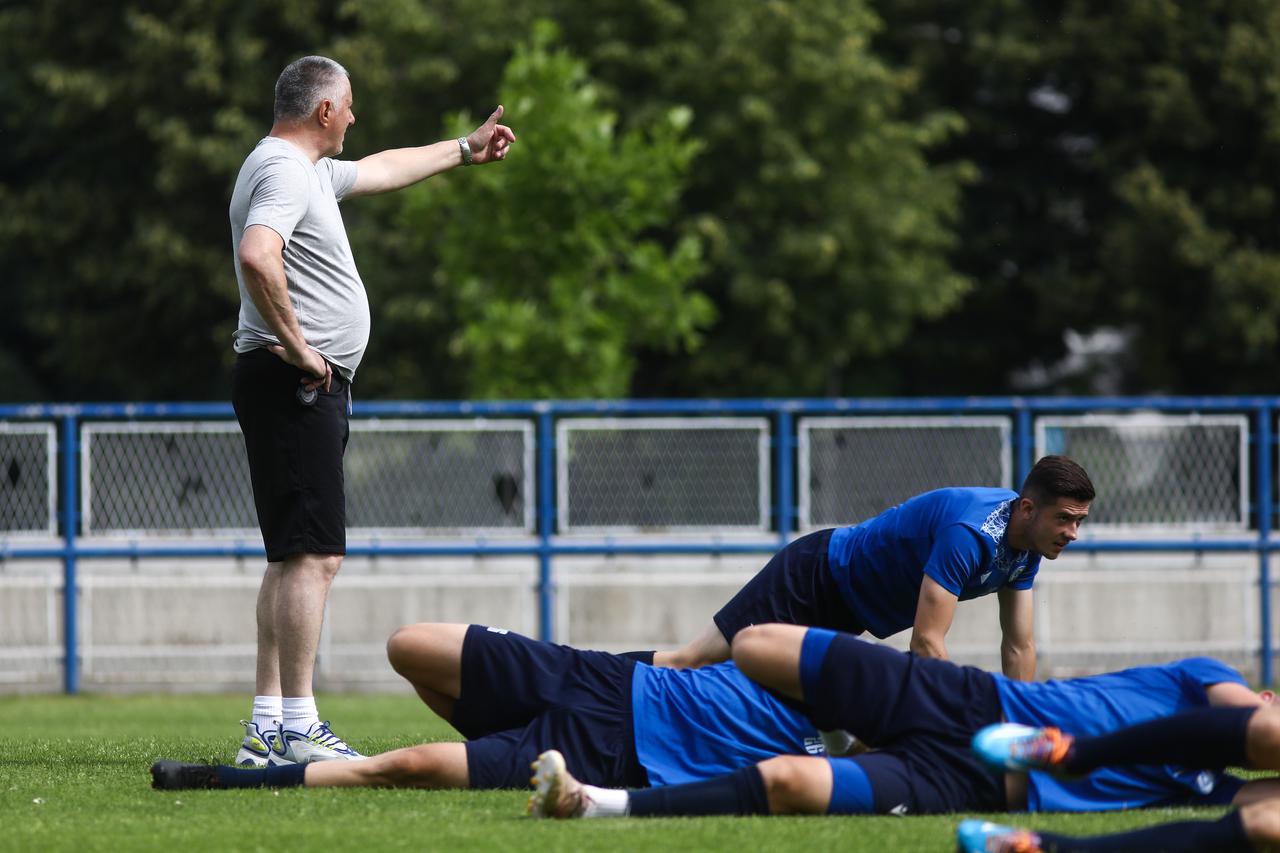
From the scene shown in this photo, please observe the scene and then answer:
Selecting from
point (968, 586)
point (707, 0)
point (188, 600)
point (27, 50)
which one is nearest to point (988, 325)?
point (707, 0)

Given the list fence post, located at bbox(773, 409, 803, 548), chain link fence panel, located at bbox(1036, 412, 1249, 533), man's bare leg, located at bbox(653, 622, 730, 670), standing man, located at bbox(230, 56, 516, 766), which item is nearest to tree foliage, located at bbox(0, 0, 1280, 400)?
fence post, located at bbox(773, 409, 803, 548)

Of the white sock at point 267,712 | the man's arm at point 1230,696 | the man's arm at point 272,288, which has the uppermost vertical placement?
the man's arm at point 272,288

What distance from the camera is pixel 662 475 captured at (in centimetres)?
1434

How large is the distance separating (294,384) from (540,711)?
1509 millimetres

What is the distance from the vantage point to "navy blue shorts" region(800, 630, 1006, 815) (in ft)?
17.3

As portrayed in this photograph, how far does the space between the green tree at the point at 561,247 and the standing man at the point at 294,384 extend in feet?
35.9

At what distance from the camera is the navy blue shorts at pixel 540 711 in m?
5.80

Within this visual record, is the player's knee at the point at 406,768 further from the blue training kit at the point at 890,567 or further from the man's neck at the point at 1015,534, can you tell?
the man's neck at the point at 1015,534

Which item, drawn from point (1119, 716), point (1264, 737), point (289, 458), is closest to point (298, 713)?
point (289, 458)

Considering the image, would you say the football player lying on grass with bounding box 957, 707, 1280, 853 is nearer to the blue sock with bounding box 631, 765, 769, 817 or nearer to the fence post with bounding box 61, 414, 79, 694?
the blue sock with bounding box 631, 765, 769, 817

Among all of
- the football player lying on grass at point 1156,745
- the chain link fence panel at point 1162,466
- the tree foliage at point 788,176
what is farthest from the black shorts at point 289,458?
the tree foliage at point 788,176

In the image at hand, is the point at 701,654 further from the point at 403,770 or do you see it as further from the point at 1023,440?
the point at 1023,440

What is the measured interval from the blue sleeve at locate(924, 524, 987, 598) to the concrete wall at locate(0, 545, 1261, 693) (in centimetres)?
813

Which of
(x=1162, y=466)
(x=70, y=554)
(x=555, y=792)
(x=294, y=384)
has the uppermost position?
(x=294, y=384)
